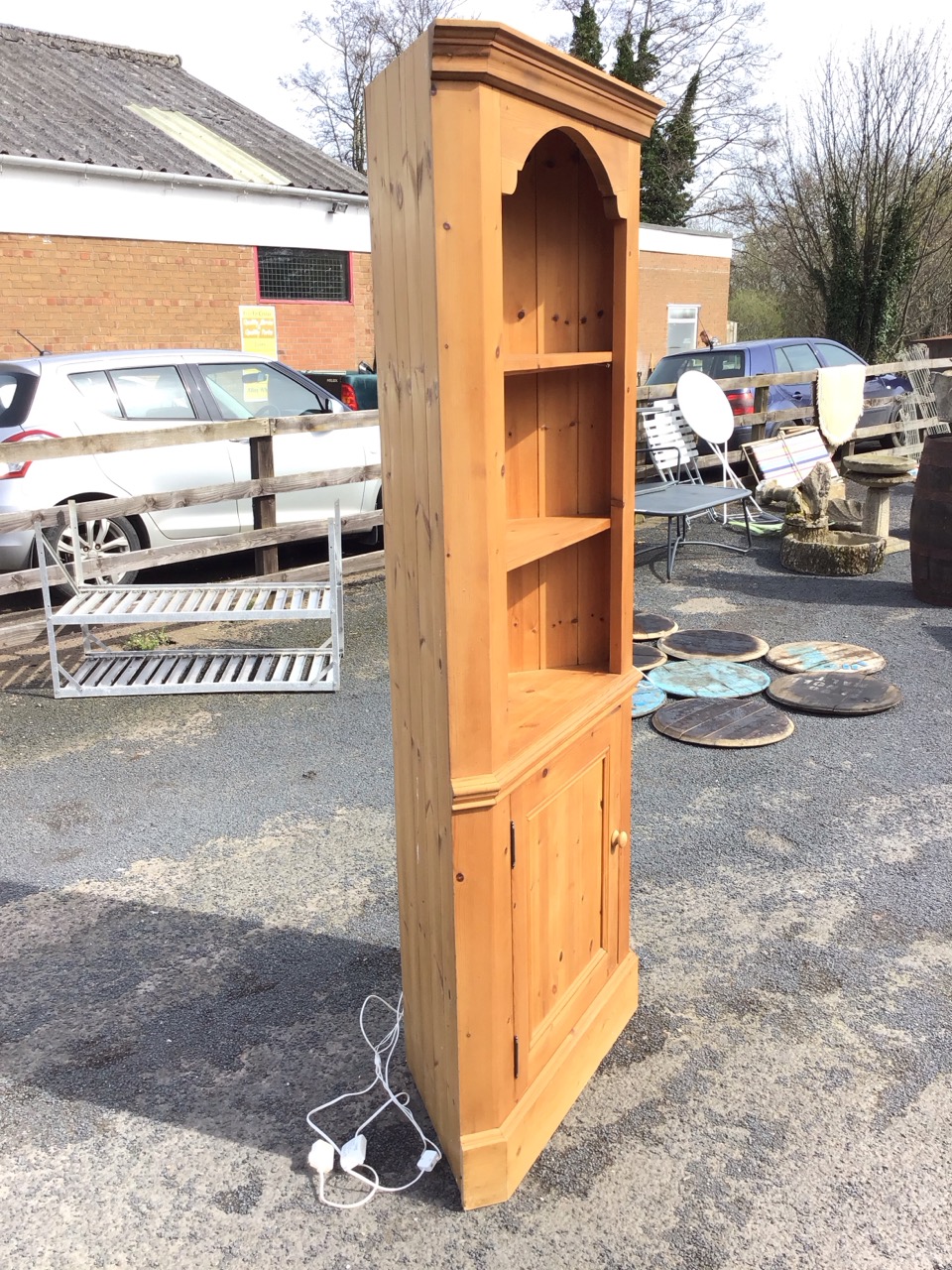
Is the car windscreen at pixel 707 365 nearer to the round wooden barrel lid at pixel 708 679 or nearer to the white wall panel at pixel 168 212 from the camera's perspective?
the white wall panel at pixel 168 212

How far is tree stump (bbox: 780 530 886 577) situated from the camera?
24.5 feet

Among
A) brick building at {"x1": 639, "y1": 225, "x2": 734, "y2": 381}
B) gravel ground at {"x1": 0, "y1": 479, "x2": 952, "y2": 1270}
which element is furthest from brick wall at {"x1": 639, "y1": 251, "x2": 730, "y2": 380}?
gravel ground at {"x1": 0, "y1": 479, "x2": 952, "y2": 1270}

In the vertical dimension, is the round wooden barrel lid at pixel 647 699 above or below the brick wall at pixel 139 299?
below

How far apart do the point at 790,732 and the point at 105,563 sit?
3.83m

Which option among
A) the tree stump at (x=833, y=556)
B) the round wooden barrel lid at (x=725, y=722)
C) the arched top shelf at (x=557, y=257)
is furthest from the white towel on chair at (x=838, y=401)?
the arched top shelf at (x=557, y=257)

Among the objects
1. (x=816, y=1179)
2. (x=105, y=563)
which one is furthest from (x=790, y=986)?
(x=105, y=563)

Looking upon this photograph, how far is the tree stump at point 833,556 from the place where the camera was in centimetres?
746

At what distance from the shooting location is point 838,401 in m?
10.2

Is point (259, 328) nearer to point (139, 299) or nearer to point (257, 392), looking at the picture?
point (139, 299)

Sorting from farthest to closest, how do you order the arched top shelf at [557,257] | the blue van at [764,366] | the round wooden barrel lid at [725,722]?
the blue van at [764,366], the round wooden barrel lid at [725,722], the arched top shelf at [557,257]

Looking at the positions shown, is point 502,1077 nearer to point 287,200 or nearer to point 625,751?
point 625,751

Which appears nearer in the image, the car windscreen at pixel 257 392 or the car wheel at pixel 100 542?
the car wheel at pixel 100 542

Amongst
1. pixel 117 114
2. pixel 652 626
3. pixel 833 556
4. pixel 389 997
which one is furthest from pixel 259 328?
pixel 389 997

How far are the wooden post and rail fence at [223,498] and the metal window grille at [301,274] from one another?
33.4ft
